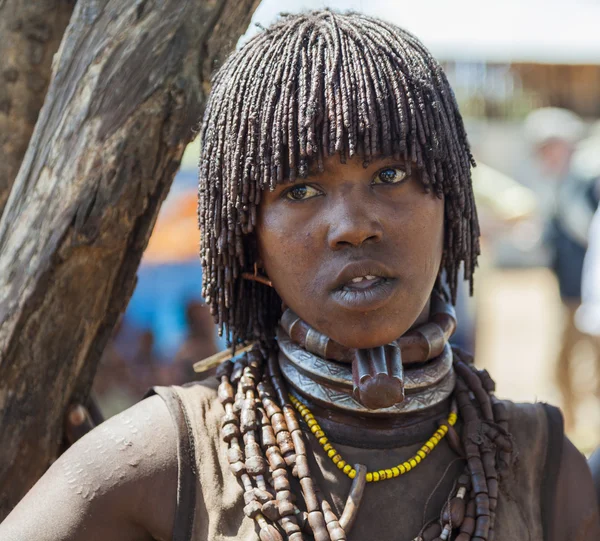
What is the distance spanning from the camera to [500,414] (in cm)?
211

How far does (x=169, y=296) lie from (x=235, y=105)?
3.99 metres

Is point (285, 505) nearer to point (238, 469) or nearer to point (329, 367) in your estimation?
point (238, 469)

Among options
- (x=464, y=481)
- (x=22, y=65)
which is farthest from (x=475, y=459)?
(x=22, y=65)

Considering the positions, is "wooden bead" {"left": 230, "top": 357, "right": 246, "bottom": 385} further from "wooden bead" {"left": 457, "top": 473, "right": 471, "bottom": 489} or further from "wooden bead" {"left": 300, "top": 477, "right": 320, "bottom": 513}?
"wooden bead" {"left": 457, "top": 473, "right": 471, "bottom": 489}

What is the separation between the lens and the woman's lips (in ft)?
5.97

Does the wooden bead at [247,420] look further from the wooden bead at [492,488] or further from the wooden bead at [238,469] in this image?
the wooden bead at [492,488]

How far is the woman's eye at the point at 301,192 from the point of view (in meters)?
1.87

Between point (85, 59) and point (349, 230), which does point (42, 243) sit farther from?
point (349, 230)

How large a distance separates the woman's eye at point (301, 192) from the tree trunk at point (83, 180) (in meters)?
0.49

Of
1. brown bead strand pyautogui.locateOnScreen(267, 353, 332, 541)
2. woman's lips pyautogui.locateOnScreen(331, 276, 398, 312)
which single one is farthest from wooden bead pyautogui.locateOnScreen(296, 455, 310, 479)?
woman's lips pyautogui.locateOnScreen(331, 276, 398, 312)

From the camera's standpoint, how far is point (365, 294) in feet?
5.97

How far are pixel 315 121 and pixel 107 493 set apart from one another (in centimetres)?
87

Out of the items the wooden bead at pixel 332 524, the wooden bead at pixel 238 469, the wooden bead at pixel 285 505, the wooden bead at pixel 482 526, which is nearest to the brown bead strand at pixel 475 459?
the wooden bead at pixel 482 526

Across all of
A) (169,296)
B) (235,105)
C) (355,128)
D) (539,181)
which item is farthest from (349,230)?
(539,181)
